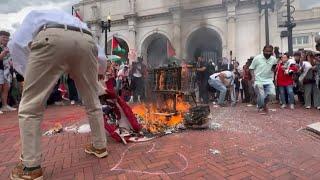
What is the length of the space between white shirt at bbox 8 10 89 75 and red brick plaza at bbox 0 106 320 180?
1.19 metres

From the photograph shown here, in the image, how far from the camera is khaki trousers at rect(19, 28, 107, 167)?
9.18 ft

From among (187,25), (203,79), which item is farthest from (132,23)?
(203,79)

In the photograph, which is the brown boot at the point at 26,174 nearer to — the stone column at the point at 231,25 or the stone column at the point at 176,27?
the stone column at the point at 231,25

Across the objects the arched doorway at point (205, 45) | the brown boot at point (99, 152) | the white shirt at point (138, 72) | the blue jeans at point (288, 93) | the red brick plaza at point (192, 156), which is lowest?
the red brick plaza at point (192, 156)

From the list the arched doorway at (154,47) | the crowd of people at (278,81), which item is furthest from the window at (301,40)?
the crowd of people at (278,81)

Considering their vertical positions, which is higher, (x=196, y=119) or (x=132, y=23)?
(x=132, y=23)

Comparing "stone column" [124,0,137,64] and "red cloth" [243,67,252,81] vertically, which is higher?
"stone column" [124,0,137,64]

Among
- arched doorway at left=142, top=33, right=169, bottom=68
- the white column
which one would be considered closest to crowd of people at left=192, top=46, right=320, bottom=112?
arched doorway at left=142, top=33, right=169, bottom=68

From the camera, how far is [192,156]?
3.55m

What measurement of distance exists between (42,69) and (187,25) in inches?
878

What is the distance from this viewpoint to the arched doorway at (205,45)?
80.4 feet

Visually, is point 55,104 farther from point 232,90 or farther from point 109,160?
point 109,160

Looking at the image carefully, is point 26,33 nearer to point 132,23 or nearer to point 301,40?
point 132,23

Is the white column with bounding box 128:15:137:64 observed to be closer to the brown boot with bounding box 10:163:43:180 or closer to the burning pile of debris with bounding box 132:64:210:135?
the burning pile of debris with bounding box 132:64:210:135
